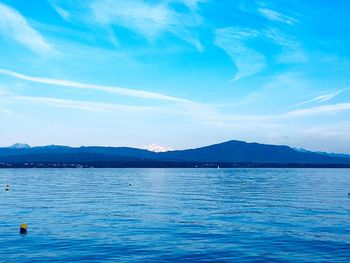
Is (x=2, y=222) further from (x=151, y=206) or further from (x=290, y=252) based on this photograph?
(x=290, y=252)

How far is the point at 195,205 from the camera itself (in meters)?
74.8

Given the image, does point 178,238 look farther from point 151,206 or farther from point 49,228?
point 151,206

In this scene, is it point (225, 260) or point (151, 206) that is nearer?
point (225, 260)

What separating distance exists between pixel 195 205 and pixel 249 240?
3199 centimetres

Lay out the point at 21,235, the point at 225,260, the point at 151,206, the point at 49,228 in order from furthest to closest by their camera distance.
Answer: the point at 151,206 → the point at 49,228 → the point at 21,235 → the point at 225,260

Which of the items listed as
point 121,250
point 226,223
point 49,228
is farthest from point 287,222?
point 49,228

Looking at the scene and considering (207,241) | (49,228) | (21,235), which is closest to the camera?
(207,241)

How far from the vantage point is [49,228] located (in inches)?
1962

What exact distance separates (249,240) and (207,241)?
4.55 metres

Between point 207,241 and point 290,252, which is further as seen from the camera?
point 207,241

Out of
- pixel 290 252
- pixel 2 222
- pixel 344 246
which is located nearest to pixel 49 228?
pixel 2 222

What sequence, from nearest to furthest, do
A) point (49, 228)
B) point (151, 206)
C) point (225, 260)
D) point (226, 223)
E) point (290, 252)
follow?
1. point (225, 260)
2. point (290, 252)
3. point (49, 228)
4. point (226, 223)
5. point (151, 206)

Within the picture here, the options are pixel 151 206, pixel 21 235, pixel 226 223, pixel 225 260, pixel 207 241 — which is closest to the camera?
pixel 225 260

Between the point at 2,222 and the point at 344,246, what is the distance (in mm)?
42735
